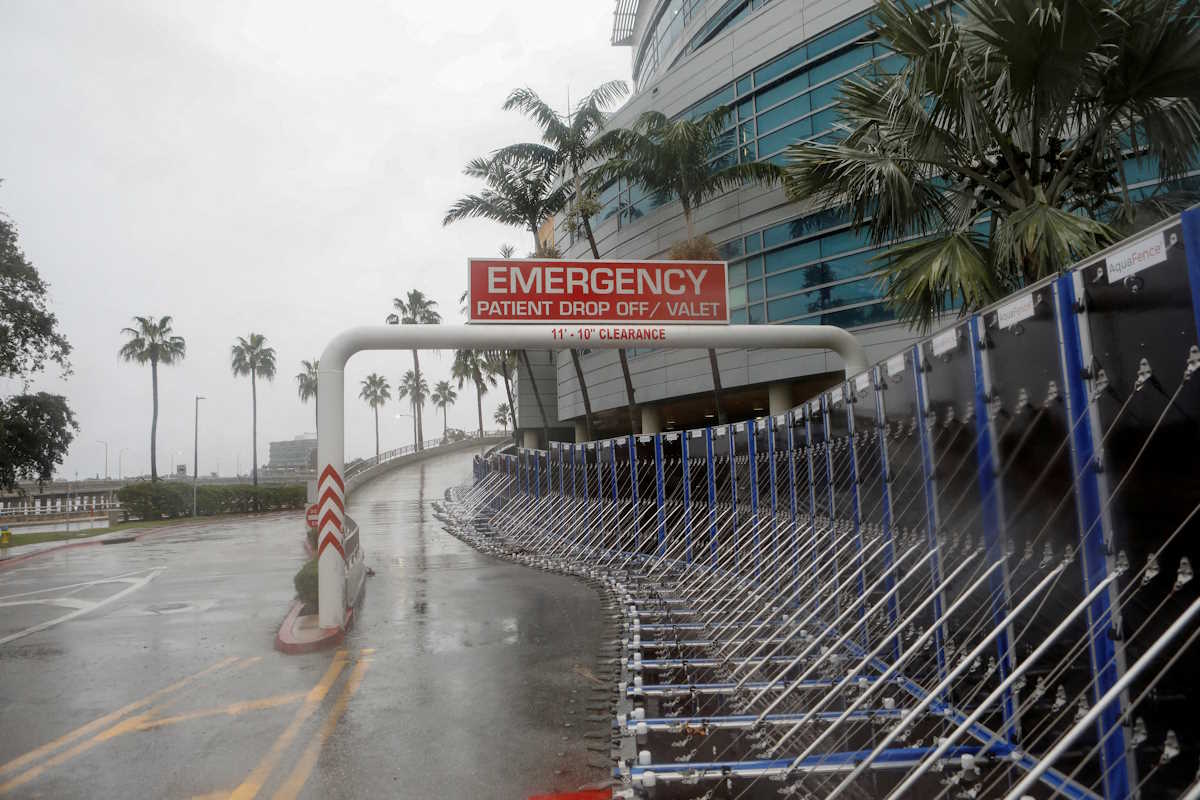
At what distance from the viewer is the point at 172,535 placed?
31.3m

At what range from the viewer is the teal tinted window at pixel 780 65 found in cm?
2313

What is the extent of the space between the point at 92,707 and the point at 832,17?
2193 centimetres

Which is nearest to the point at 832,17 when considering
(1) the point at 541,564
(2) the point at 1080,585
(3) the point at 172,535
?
(1) the point at 541,564

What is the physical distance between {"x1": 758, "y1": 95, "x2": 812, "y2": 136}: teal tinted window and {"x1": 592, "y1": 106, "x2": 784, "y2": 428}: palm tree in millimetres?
1722

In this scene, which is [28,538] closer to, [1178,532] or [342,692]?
[342,692]

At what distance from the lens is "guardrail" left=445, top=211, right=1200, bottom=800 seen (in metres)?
3.13

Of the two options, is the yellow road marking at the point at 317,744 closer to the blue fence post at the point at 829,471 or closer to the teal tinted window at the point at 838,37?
the blue fence post at the point at 829,471

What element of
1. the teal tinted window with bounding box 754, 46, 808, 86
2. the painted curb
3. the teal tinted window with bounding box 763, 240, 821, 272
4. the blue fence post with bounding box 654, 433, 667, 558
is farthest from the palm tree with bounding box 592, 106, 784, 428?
the painted curb

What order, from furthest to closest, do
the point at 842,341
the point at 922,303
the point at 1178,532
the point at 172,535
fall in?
1. the point at 172,535
2. the point at 842,341
3. the point at 922,303
4. the point at 1178,532

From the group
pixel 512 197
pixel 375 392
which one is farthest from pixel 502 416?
pixel 512 197

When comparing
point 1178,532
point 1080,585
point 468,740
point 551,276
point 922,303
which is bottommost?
point 468,740

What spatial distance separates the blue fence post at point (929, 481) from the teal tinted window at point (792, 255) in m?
17.9

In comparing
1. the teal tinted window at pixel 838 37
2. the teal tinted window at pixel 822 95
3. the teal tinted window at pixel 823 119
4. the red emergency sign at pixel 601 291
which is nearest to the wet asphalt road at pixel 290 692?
the red emergency sign at pixel 601 291

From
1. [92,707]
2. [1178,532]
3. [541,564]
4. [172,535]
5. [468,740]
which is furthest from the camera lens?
[172,535]
